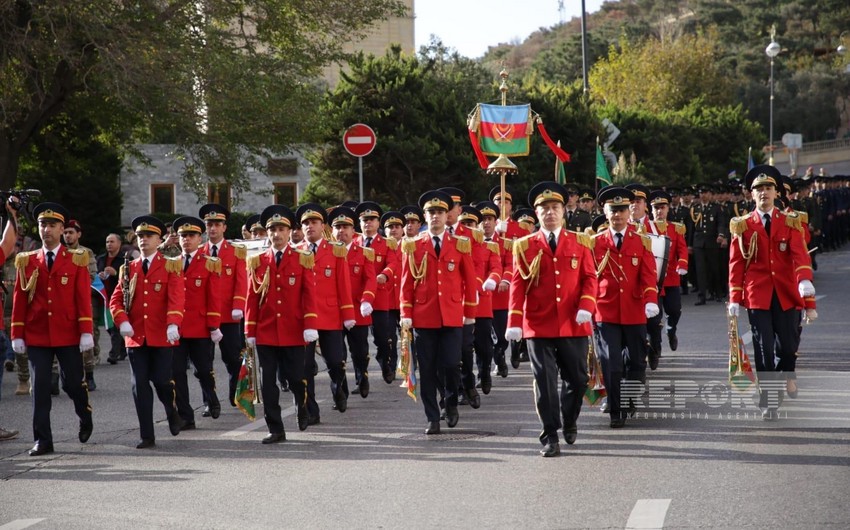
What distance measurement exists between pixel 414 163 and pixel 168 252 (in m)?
19.5

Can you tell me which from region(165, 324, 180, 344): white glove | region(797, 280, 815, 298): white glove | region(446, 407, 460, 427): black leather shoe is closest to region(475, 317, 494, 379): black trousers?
region(446, 407, 460, 427): black leather shoe

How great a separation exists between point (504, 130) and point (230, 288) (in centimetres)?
1051

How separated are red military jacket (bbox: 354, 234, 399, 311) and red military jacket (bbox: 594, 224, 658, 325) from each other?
13.5 feet

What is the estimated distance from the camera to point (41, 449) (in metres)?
10.3

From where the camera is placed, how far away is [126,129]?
26906 millimetres

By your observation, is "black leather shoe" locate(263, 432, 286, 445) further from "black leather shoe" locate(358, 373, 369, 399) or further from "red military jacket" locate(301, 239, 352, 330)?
"black leather shoe" locate(358, 373, 369, 399)

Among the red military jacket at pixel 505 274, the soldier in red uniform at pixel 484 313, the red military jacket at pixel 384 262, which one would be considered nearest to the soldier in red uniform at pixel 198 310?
the soldier in red uniform at pixel 484 313

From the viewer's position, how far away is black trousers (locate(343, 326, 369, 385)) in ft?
45.1

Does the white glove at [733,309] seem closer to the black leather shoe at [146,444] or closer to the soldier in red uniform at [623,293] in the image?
the soldier in red uniform at [623,293]

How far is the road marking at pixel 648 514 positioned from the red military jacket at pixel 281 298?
4242mm

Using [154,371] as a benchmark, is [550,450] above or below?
below

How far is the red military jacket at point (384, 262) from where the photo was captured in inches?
585

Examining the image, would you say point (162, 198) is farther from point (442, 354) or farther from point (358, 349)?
point (442, 354)

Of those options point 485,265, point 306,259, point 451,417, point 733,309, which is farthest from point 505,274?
point 733,309
